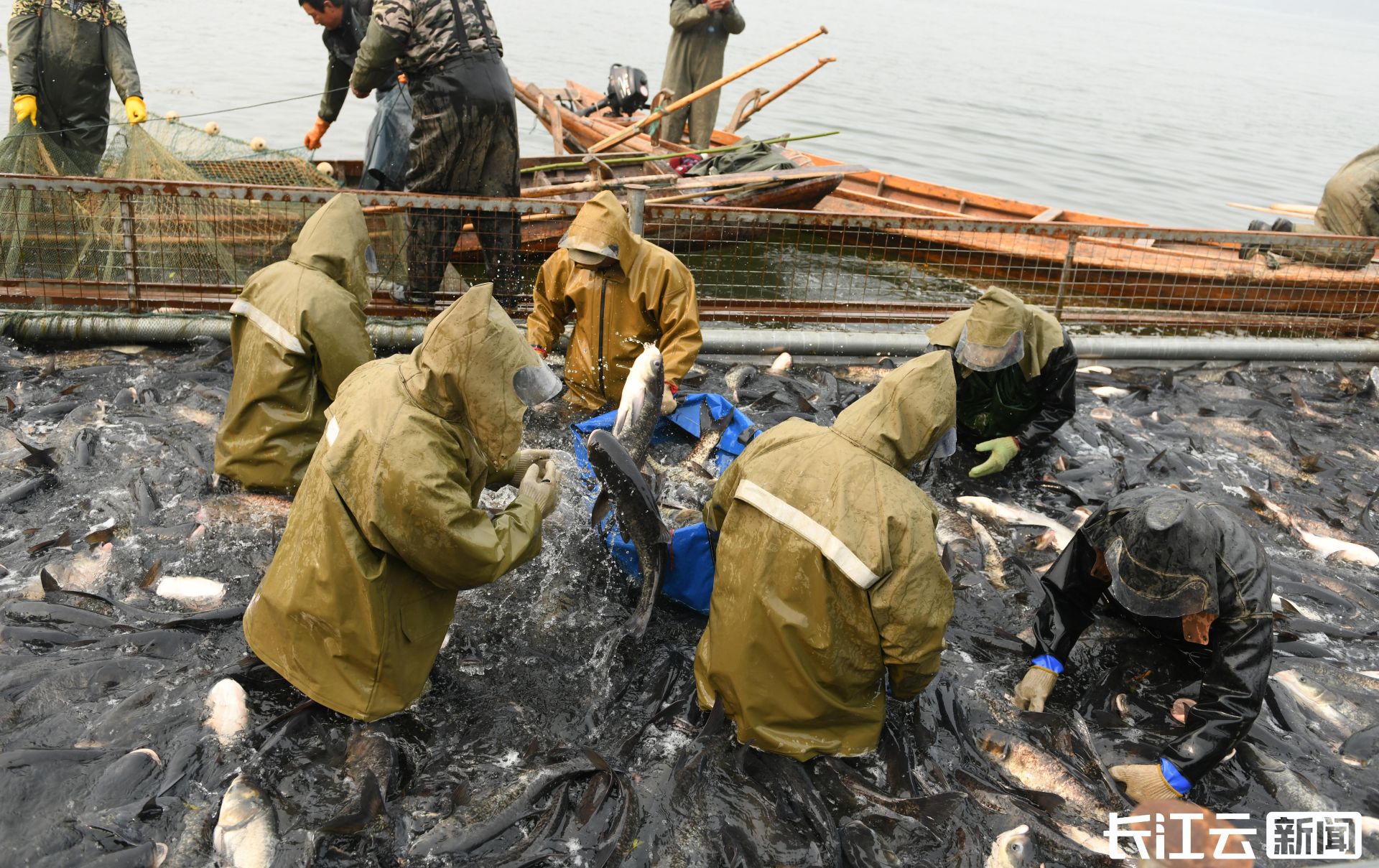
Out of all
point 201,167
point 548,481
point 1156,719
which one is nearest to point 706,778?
point 548,481

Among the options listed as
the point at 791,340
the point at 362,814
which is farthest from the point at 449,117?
the point at 362,814

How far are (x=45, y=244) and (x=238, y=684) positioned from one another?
460cm

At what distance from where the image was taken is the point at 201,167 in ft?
27.9

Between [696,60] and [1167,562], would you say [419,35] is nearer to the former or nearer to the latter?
[1167,562]

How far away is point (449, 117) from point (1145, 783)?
230 inches

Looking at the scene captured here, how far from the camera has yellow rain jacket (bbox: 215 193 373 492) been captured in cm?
468

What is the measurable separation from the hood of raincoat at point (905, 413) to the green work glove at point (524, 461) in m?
1.45

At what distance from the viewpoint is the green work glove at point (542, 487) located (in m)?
4.04

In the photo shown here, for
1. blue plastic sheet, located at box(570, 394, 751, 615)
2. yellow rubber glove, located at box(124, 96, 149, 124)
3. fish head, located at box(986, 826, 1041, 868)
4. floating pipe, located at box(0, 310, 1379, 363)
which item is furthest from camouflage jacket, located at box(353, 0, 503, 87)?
fish head, located at box(986, 826, 1041, 868)

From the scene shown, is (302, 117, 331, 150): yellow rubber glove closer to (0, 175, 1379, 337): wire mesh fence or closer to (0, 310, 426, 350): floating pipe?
(0, 175, 1379, 337): wire mesh fence

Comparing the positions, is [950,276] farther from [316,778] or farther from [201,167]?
[316,778]

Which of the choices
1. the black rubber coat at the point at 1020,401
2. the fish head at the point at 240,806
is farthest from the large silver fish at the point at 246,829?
the black rubber coat at the point at 1020,401

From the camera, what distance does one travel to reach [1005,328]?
537cm

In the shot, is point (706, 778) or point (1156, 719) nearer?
point (706, 778)
